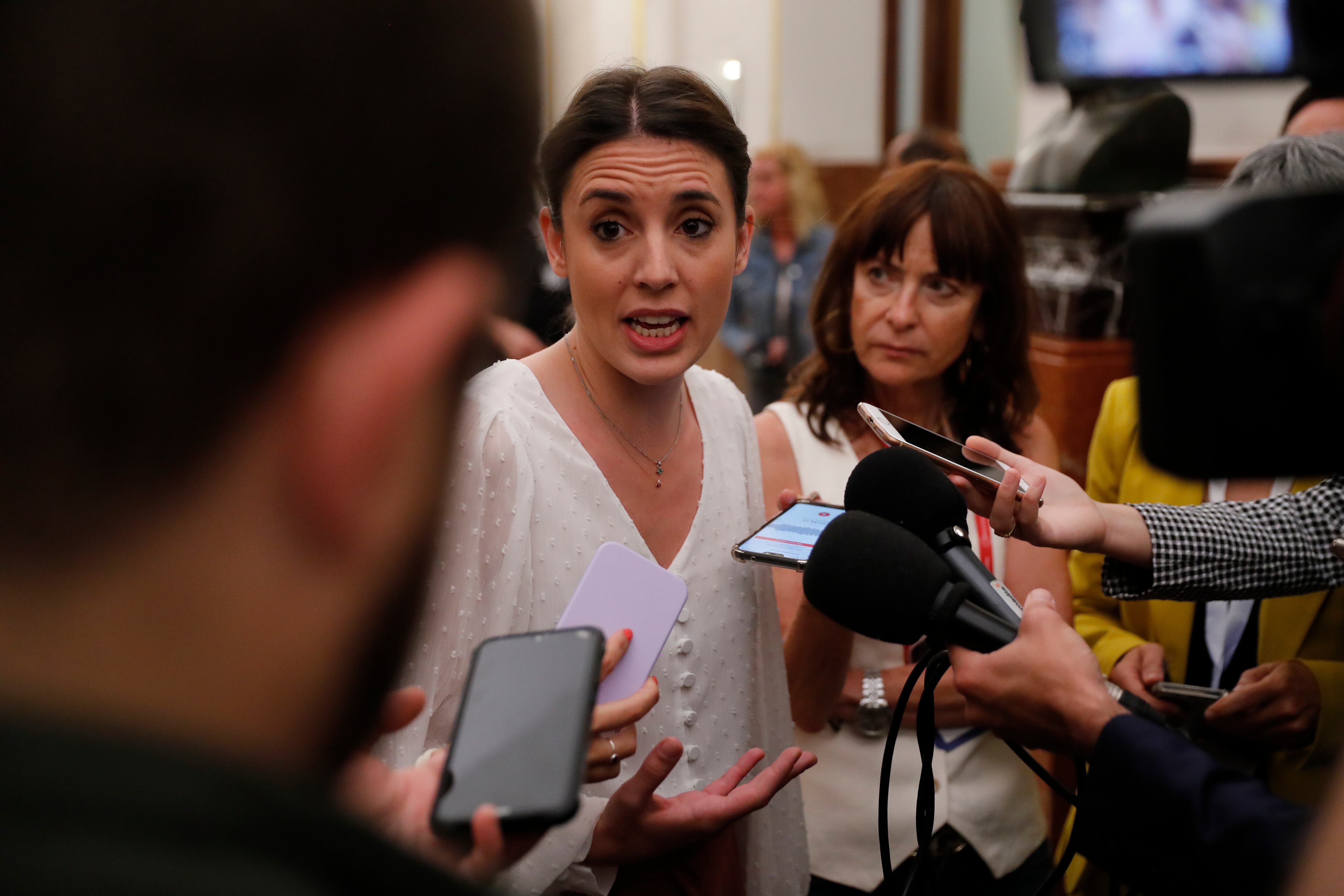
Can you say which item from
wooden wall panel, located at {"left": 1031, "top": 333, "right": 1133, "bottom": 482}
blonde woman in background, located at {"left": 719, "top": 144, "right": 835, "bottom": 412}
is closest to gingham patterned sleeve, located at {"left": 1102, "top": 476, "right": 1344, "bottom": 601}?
wooden wall panel, located at {"left": 1031, "top": 333, "right": 1133, "bottom": 482}

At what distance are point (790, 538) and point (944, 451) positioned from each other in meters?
A: 0.19

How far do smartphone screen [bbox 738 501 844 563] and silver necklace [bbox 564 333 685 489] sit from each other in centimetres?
17

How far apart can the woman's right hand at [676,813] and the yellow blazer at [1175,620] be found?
58 centimetres

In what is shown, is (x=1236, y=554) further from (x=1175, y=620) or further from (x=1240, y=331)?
(x=1240, y=331)

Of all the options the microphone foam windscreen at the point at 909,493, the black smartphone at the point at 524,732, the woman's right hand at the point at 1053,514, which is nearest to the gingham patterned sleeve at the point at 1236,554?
the woman's right hand at the point at 1053,514

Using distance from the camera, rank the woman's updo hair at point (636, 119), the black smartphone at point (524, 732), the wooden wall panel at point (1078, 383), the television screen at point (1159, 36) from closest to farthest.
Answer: the black smartphone at point (524, 732) < the woman's updo hair at point (636, 119) < the television screen at point (1159, 36) < the wooden wall panel at point (1078, 383)

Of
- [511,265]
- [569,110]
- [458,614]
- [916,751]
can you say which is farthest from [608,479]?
[511,265]

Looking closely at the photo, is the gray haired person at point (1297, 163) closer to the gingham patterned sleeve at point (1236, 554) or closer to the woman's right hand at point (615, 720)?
the gingham patterned sleeve at point (1236, 554)

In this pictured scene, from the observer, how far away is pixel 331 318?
398 mm

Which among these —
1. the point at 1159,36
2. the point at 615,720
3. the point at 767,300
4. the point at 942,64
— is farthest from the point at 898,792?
the point at 942,64

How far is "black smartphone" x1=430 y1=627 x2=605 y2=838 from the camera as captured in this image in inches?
25.6

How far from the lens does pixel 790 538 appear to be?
1123 millimetres

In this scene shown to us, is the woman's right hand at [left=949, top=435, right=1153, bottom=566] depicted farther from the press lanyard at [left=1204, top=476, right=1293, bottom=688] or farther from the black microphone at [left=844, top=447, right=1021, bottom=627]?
the press lanyard at [left=1204, top=476, right=1293, bottom=688]

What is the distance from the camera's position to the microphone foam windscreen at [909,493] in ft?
3.12
